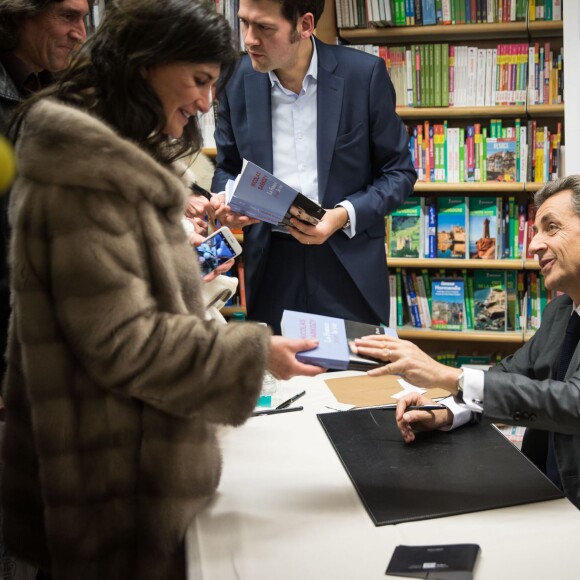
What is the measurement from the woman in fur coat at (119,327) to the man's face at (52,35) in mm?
574

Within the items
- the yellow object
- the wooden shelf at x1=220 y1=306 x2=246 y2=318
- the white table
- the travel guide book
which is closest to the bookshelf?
the wooden shelf at x1=220 y1=306 x2=246 y2=318

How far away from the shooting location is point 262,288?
2.83 meters

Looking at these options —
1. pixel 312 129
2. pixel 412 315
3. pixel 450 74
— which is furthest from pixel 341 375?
pixel 450 74

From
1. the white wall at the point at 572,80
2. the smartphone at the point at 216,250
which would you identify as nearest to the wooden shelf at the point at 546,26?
the white wall at the point at 572,80

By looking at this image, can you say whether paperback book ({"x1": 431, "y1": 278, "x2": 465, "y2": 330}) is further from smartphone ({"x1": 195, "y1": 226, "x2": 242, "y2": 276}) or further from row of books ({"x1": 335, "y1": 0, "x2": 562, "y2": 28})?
smartphone ({"x1": 195, "y1": 226, "x2": 242, "y2": 276})

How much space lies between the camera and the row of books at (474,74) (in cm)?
344

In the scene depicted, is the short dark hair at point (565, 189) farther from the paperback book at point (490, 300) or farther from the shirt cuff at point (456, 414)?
the paperback book at point (490, 300)

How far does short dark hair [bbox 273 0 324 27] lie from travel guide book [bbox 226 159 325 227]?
579mm

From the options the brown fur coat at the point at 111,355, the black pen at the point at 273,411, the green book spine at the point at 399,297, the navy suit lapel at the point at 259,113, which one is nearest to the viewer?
the brown fur coat at the point at 111,355

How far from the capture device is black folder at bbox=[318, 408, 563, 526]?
133 cm

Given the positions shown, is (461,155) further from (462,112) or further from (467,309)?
(467,309)

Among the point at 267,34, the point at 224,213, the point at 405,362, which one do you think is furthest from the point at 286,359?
the point at 267,34

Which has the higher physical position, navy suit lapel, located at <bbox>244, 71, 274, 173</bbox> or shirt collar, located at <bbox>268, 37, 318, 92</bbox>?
shirt collar, located at <bbox>268, 37, 318, 92</bbox>

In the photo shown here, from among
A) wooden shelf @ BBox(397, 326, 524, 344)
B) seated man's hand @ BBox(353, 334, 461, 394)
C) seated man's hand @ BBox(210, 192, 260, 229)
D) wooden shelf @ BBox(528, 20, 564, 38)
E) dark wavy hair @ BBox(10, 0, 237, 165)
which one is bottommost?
wooden shelf @ BBox(397, 326, 524, 344)
